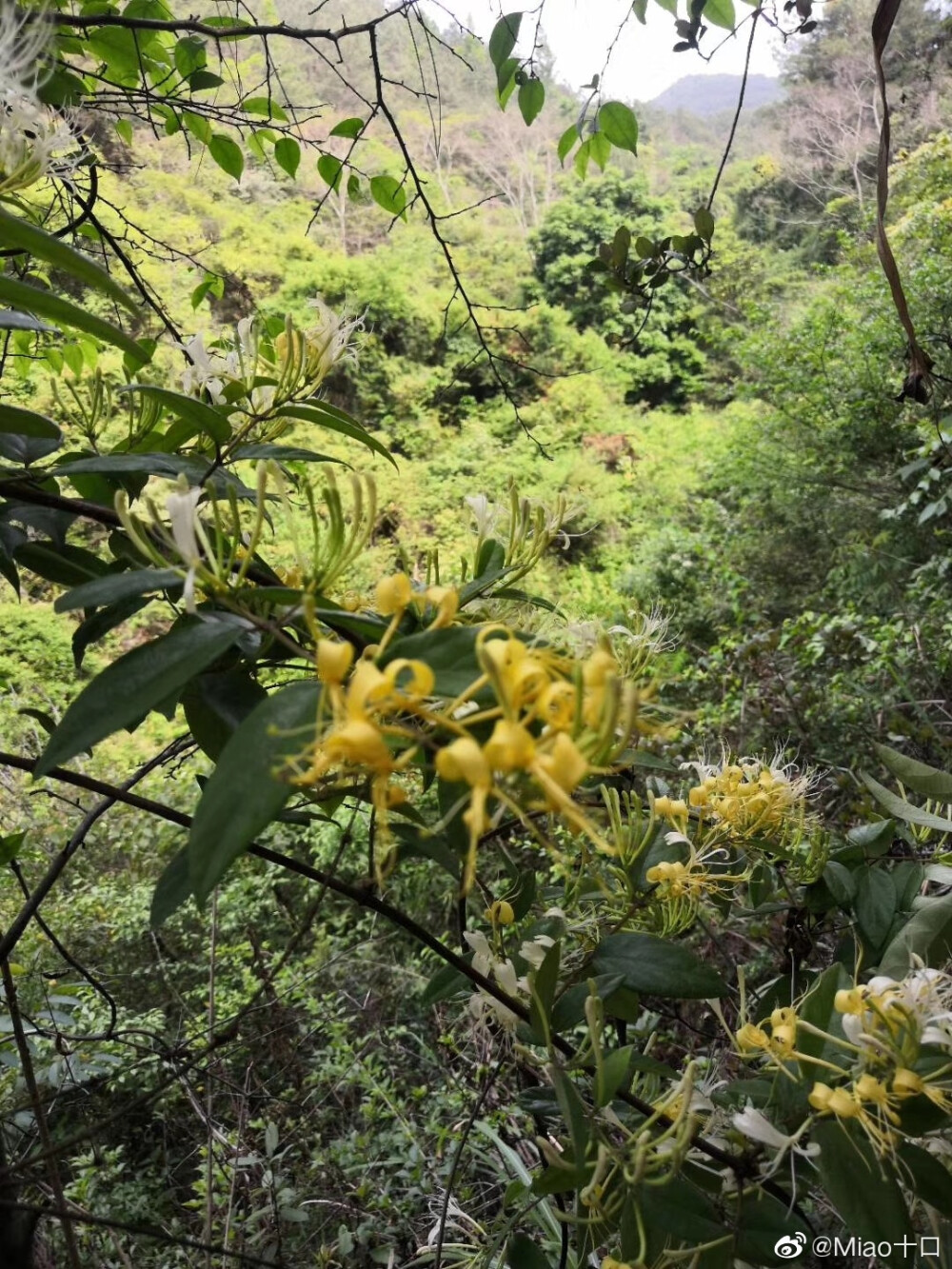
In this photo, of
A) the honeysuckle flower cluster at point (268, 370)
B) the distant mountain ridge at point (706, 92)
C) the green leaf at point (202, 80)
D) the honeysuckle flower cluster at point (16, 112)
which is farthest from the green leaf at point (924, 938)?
the distant mountain ridge at point (706, 92)

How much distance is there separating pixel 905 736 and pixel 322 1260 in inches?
44.2

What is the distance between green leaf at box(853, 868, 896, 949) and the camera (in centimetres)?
39

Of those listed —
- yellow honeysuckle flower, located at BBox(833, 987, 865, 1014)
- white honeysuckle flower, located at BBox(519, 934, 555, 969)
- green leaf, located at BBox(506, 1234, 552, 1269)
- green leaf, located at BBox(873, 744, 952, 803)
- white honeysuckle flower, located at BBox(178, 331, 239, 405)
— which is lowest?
green leaf, located at BBox(506, 1234, 552, 1269)

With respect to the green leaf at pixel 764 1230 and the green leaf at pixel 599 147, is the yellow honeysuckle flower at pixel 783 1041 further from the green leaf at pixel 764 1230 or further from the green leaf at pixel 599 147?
the green leaf at pixel 599 147

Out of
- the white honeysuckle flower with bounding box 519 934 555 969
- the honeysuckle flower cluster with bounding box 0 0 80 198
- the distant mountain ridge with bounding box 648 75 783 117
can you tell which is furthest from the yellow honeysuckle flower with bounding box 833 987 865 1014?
the distant mountain ridge with bounding box 648 75 783 117

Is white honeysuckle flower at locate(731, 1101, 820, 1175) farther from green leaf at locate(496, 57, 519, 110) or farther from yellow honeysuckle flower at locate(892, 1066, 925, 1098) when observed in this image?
green leaf at locate(496, 57, 519, 110)

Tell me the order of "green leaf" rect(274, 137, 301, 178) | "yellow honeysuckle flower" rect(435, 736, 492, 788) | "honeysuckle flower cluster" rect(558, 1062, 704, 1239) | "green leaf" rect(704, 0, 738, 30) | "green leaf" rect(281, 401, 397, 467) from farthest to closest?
"green leaf" rect(274, 137, 301, 178) < "green leaf" rect(704, 0, 738, 30) < "green leaf" rect(281, 401, 397, 467) < "honeysuckle flower cluster" rect(558, 1062, 704, 1239) < "yellow honeysuckle flower" rect(435, 736, 492, 788)

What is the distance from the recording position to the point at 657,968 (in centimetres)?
33

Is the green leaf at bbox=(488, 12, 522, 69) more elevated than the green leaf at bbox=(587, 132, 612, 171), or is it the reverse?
the green leaf at bbox=(488, 12, 522, 69)

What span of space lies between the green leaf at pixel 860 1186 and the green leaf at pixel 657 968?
0.19 feet

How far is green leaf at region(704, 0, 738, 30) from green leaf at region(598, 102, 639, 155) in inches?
3.4

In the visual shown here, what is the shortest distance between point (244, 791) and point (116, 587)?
0.28 ft

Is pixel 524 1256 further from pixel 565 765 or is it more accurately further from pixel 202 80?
pixel 202 80

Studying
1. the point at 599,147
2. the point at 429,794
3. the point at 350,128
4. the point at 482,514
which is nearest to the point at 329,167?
the point at 350,128
